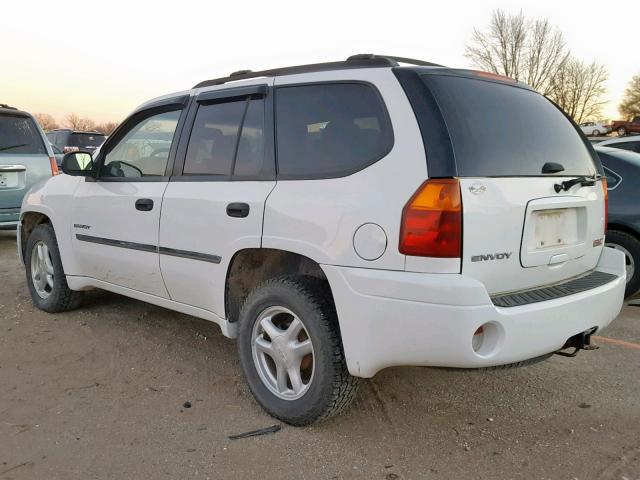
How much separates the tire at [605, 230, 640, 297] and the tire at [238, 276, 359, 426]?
3.60 m

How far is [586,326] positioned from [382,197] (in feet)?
4.10

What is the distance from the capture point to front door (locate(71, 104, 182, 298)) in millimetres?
3701

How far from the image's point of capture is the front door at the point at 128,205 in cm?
370

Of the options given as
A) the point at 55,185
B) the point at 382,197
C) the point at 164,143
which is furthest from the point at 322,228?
the point at 55,185

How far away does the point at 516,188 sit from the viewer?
8.41ft

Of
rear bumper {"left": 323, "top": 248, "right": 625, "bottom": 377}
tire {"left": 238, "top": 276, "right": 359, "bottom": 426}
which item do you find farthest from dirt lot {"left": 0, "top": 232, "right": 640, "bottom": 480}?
rear bumper {"left": 323, "top": 248, "right": 625, "bottom": 377}

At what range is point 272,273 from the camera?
10.5 ft

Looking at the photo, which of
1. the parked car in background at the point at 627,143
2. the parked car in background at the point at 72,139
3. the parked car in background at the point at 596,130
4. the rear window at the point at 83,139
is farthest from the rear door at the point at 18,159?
the parked car in background at the point at 596,130

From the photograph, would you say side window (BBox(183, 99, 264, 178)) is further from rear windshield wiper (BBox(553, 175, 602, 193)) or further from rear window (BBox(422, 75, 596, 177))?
rear windshield wiper (BBox(553, 175, 602, 193))

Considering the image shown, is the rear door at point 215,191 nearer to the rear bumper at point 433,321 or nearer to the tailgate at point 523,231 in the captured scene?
the rear bumper at point 433,321

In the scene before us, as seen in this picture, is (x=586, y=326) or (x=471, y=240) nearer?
(x=471, y=240)

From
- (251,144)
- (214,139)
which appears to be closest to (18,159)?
(214,139)

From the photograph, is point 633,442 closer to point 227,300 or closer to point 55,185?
point 227,300

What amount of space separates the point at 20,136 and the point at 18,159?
424 mm
